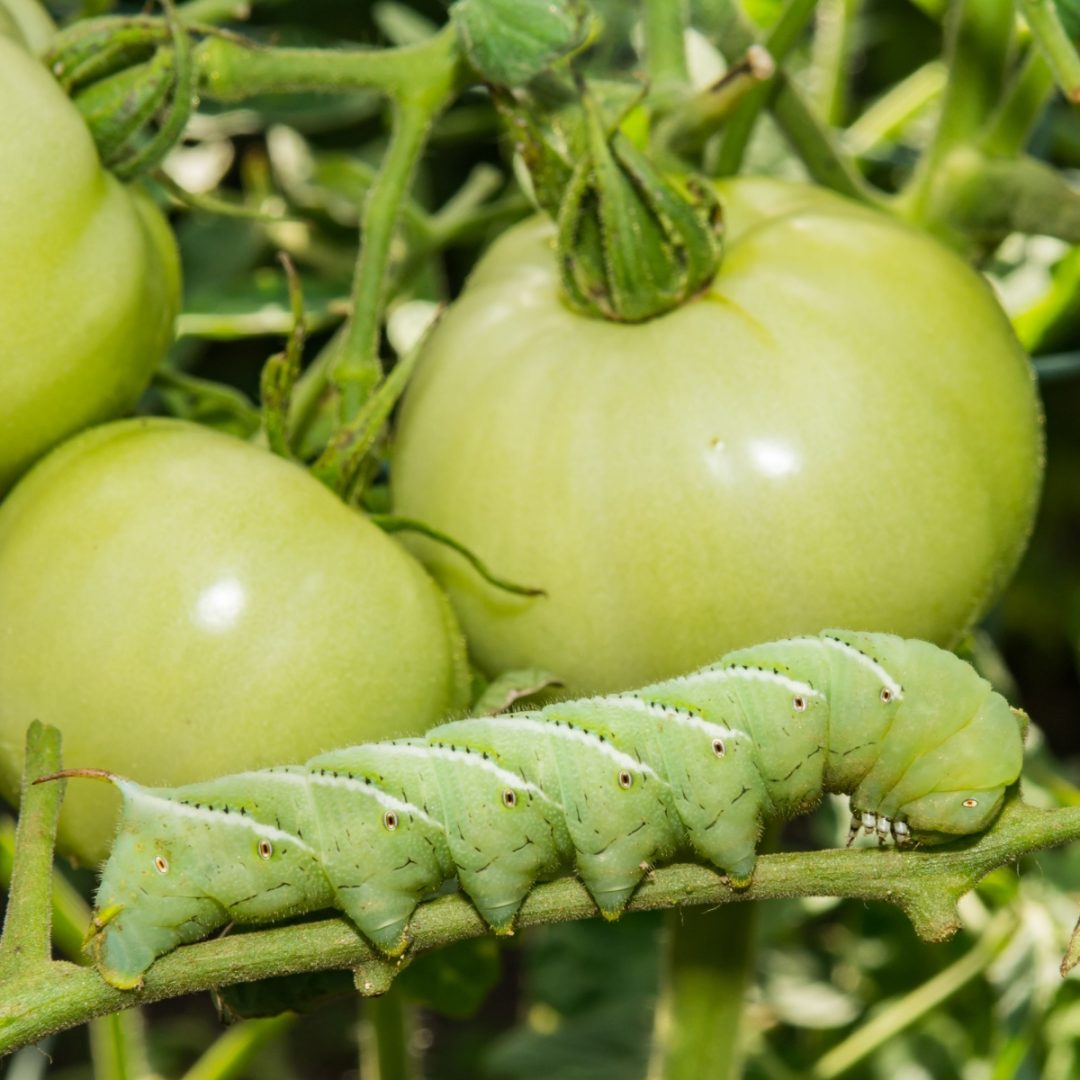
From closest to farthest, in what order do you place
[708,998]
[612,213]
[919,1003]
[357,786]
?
[357,786]
[612,213]
[708,998]
[919,1003]

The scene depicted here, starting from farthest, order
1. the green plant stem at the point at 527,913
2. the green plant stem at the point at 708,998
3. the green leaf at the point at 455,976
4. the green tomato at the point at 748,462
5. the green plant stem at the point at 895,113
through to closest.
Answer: the green plant stem at the point at 895,113 → the green leaf at the point at 455,976 → the green plant stem at the point at 708,998 → the green tomato at the point at 748,462 → the green plant stem at the point at 527,913

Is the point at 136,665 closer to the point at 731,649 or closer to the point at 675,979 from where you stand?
the point at 731,649

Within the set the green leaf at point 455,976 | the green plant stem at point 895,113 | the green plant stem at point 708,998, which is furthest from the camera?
the green plant stem at point 895,113

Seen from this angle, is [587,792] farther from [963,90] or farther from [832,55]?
[832,55]

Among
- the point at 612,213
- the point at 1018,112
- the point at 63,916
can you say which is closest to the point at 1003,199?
the point at 1018,112

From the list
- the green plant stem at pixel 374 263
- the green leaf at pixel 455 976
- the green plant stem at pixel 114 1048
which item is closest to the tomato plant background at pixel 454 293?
the green leaf at pixel 455 976

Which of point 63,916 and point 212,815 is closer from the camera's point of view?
point 212,815

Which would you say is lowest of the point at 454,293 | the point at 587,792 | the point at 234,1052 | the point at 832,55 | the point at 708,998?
the point at 234,1052

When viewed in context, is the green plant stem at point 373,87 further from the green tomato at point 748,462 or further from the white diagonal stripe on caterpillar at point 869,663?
the white diagonal stripe on caterpillar at point 869,663
